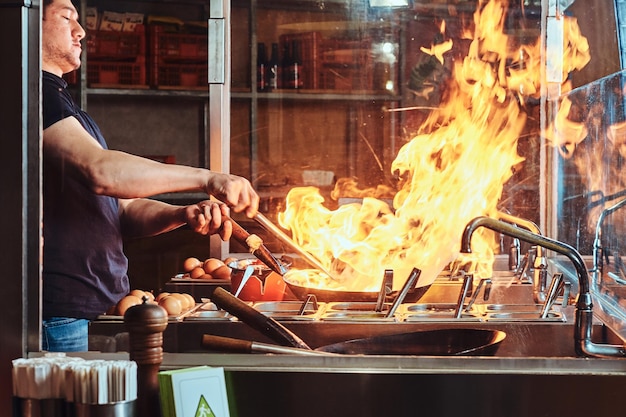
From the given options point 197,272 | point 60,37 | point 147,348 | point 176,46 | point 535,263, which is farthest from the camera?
point 535,263

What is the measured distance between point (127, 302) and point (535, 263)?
0.98 meters

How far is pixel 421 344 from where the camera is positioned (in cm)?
150

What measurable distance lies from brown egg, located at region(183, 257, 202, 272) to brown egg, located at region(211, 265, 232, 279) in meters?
0.04

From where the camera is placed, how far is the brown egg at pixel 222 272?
165 cm

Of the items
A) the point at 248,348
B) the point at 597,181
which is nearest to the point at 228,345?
the point at 248,348

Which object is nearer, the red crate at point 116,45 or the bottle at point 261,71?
the red crate at point 116,45

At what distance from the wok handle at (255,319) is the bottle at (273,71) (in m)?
0.58

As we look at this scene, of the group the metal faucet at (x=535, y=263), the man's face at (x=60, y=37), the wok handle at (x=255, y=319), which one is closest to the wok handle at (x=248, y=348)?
the wok handle at (x=255, y=319)

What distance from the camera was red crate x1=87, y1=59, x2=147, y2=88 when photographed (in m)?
1.67

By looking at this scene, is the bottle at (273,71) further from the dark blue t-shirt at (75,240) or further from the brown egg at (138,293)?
the brown egg at (138,293)

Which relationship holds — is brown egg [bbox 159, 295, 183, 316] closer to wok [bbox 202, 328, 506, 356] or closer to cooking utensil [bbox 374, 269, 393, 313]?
wok [bbox 202, 328, 506, 356]

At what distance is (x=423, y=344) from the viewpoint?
150 centimetres

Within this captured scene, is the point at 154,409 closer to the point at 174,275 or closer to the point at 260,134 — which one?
the point at 174,275

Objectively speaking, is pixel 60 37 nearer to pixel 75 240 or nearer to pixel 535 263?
pixel 75 240
